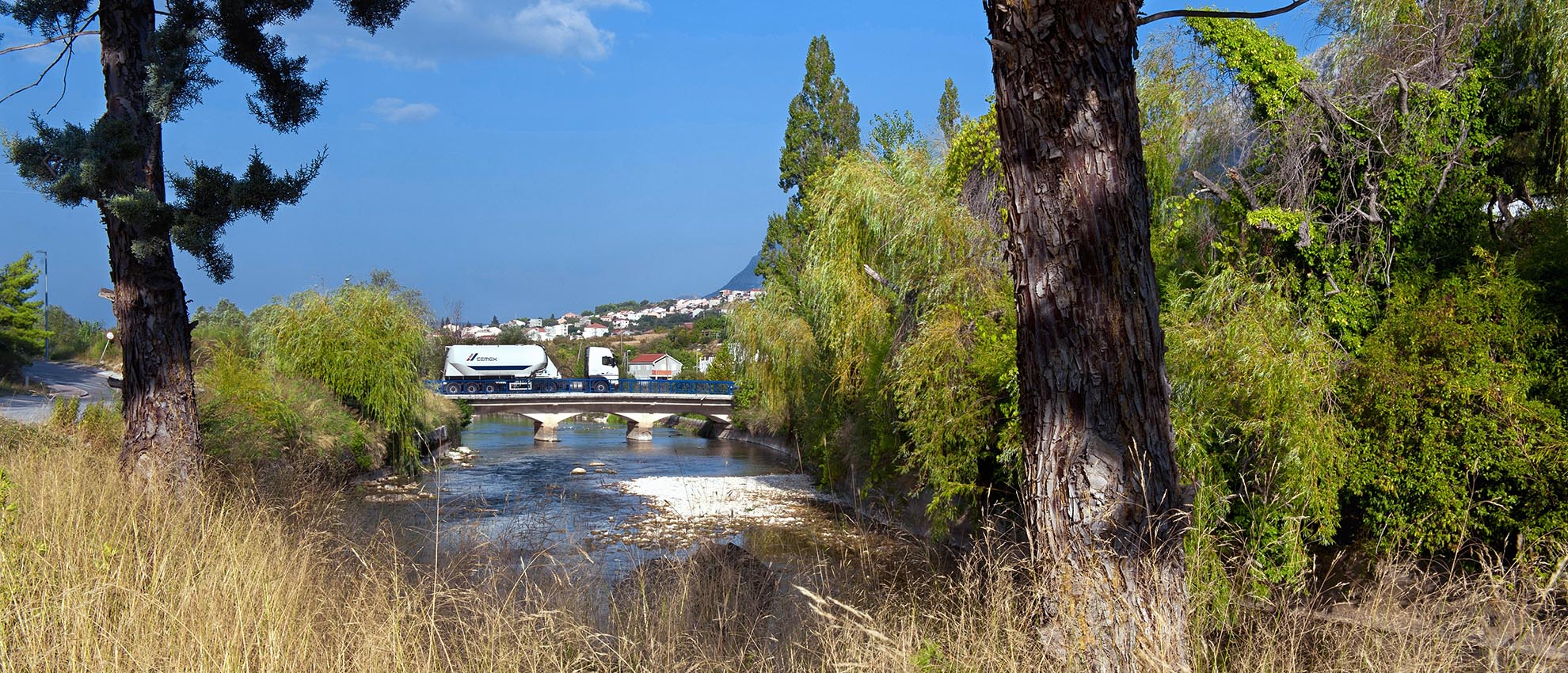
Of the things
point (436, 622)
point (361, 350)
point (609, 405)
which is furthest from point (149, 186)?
point (609, 405)

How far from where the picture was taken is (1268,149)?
34.9 ft

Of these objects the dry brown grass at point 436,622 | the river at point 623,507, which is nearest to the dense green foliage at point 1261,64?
the river at point 623,507

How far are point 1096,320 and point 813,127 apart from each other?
84.6 feet

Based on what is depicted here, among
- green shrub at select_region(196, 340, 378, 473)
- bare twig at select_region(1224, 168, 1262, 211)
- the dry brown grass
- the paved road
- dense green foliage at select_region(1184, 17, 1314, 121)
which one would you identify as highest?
dense green foliage at select_region(1184, 17, 1314, 121)

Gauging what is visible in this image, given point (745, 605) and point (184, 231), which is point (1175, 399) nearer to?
point (745, 605)

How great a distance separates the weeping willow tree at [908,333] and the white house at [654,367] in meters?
63.9

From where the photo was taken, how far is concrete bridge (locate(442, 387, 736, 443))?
36000 millimetres

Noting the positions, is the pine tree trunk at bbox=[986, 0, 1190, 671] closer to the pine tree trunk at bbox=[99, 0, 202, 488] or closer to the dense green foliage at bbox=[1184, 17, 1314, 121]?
the pine tree trunk at bbox=[99, 0, 202, 488]

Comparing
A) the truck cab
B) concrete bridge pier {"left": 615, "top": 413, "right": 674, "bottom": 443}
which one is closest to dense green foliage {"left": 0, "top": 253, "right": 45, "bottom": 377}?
concrete bridge pier {"left": 615, "top": 413, "right": 674, "bottom": 443}

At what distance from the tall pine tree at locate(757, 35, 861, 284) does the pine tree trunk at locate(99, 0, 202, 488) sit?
21.5m

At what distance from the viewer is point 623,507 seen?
14492 mm

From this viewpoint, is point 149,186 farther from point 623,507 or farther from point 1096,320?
point 623,507

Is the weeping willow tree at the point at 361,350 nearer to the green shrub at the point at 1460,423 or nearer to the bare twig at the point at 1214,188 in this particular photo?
the bare twig at the point at 1214,188

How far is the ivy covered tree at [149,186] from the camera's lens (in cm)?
612
